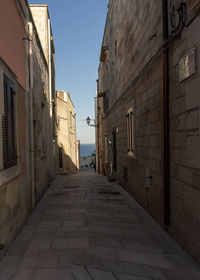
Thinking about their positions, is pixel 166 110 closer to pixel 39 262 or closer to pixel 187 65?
pixel 187 65

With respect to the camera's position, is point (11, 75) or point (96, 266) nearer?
point (96, 266)

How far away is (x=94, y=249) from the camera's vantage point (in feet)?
12.0

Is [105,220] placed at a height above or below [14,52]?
below

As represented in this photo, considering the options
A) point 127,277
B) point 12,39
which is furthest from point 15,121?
point 127,277

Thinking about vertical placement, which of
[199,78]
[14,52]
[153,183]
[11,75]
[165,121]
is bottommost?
[153,183]

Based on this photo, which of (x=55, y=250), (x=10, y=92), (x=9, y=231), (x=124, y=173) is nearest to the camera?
(x=55, y=250)

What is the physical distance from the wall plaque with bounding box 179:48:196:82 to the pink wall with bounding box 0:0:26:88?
2.77m

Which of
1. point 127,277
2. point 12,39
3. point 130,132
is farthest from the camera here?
point 130,132

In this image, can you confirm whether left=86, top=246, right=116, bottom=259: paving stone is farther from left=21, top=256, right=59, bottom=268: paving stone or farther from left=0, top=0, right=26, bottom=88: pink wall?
left=0, top=0, right=26, bottom=88: pink wall

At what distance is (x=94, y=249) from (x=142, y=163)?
10.1 ft

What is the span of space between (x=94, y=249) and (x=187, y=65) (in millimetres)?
3070

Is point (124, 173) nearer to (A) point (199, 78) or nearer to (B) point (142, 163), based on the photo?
(B) point (142, 163)

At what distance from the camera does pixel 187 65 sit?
11.5 ft

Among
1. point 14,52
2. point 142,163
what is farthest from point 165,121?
point 14,52
